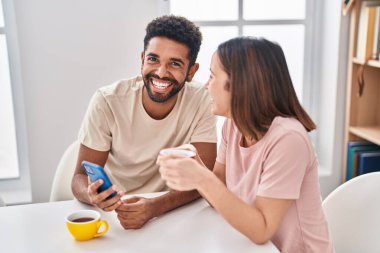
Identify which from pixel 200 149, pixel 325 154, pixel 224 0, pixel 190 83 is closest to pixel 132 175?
pixel 200 149

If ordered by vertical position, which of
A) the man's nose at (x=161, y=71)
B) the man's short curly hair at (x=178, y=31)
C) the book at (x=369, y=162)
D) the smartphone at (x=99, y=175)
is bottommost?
the book at (x=369, y=162)

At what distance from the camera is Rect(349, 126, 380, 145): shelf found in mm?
2408

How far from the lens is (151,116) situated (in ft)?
5.84

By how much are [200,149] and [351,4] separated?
1.31 metres

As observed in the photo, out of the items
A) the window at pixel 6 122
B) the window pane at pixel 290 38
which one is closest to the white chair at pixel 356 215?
the window pane at pixel 290 38

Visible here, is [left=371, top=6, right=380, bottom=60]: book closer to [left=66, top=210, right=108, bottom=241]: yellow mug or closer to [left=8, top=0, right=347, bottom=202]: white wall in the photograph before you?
[left=8, top=0, right=347, bottom=202]: white wall

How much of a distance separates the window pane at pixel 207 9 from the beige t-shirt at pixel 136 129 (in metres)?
0.88

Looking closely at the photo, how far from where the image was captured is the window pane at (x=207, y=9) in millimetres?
2549

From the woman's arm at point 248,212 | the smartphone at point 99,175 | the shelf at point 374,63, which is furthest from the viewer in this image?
the shelf at point 374,63

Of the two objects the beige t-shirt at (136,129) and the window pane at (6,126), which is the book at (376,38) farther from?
the window pane at (6,126)

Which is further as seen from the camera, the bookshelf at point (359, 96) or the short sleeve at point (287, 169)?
the bookshelf at point (359, 96)

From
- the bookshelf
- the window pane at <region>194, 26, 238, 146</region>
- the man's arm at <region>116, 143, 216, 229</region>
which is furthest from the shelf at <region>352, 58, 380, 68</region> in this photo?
the man's arm at <region>116, 143, 216, 229</region>

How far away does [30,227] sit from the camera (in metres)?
1.26

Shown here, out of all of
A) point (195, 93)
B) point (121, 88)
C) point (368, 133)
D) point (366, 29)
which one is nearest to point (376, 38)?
point (366, 29)
